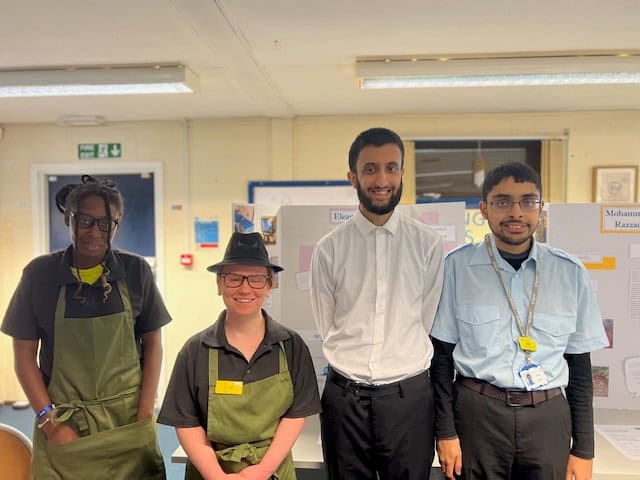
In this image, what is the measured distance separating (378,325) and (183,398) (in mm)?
695

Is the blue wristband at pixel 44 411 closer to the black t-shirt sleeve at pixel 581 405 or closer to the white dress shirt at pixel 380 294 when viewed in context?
the white dress shirt at pixel 380 294

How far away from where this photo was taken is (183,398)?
154 centimetres

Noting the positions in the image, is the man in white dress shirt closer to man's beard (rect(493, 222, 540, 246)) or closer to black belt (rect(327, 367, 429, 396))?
black belt (rect(327, 367, 429, 396))

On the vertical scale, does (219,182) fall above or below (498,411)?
above

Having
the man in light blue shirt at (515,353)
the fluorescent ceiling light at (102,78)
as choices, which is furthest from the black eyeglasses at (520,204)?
the fluorescent ceiling light at (102,78)

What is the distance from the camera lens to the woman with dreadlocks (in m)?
1.63

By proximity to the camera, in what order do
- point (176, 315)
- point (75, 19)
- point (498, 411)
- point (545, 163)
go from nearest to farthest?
point (498, 411), point (75, 19), point (545, 163), point (176, 315)

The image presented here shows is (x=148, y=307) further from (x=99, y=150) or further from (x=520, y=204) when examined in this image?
(x=99, y=150)

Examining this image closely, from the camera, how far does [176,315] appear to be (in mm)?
4418

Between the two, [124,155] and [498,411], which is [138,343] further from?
[124,155]

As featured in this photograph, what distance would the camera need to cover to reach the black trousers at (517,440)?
1.51 m

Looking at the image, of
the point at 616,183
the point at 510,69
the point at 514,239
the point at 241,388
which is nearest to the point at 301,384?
the point at 241,388

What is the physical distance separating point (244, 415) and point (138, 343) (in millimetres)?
533

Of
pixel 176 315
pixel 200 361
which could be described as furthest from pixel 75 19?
pixel 176 315
